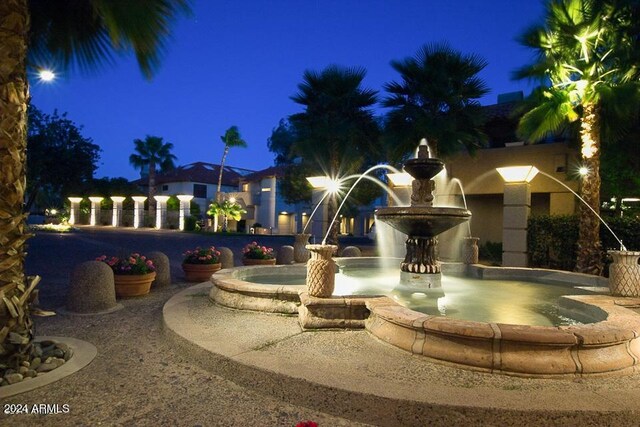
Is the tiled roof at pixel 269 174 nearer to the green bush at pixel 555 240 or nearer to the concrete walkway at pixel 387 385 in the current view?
the green bush at pixel 555 240

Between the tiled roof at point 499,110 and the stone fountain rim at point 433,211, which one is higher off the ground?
the tiled roof at point 499,110

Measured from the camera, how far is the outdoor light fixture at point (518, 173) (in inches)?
513

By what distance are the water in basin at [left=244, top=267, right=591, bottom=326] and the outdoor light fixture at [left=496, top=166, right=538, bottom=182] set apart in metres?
5.91

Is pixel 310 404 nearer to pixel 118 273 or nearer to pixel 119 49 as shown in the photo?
pixel 119 49

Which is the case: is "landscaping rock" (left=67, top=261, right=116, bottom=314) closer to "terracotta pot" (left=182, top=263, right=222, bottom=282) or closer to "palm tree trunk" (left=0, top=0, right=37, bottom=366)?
"palm tree trunk" (left=0, top=0, right=37, bottom=366)

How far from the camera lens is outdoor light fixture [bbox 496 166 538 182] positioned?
13.0 metres

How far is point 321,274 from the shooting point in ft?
15.7

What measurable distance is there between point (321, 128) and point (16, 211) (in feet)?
45.5

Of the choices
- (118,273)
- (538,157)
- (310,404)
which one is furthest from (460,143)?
(310,404)

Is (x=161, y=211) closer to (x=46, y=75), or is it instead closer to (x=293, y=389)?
(x=46, y=75)

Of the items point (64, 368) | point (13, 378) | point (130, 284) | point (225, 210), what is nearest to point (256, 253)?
point (130, 284)

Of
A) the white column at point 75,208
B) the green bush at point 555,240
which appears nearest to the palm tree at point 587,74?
the green bush at point 555,240

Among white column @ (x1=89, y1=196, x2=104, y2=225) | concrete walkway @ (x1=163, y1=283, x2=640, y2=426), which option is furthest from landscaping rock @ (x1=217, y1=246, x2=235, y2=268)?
white column @ (x1=89, y1=196, x2=104, y2=225)

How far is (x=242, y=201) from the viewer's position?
1857 inches
